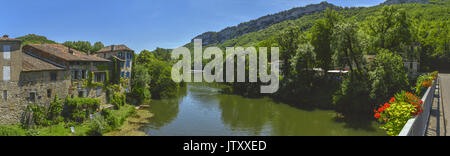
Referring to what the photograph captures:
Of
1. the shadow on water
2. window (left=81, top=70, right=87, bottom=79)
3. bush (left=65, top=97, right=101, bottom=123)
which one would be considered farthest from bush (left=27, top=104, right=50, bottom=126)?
the shadow on water

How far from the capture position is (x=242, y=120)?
3200 centimetres

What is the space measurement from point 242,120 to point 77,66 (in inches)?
847

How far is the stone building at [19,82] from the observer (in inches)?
789

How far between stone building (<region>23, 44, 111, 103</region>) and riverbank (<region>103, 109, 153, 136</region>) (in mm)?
5546

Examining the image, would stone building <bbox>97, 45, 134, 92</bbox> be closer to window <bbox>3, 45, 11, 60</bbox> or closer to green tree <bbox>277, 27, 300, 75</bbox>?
window <bbox>3, 45, 11, 60</bbox>

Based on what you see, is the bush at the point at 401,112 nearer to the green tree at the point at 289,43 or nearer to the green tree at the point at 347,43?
the green tree at the point at 347,43

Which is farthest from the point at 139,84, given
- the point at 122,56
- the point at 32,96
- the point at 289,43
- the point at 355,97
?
the point at 355,97

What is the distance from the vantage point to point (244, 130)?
27.1 m

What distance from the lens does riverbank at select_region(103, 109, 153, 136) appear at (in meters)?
24.8

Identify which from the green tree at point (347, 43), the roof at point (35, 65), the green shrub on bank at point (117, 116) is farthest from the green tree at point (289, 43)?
the roof at point (35, 65)

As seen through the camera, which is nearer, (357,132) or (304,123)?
(357,132)

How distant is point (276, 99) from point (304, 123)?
53.1 feet
